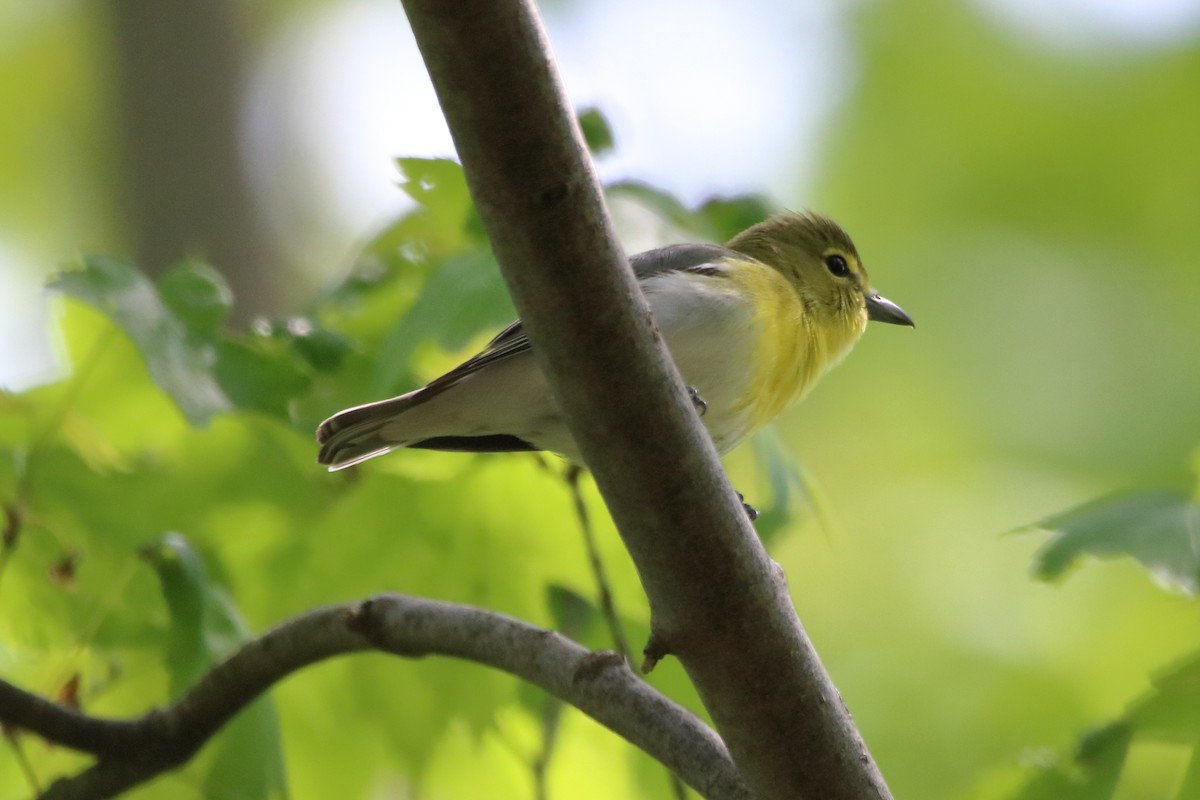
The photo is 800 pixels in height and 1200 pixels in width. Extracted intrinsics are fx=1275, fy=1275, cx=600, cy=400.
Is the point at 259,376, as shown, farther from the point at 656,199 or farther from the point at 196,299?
the point at 656,199

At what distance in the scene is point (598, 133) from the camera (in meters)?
3.11

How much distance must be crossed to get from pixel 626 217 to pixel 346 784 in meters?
1.52

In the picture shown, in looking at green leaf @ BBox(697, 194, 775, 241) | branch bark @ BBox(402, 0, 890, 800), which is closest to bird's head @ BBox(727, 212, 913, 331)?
green leaf @ BBox(697, 194, 775, 241)

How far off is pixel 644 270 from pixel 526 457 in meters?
0.85

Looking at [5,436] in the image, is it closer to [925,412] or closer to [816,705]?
[816,705]

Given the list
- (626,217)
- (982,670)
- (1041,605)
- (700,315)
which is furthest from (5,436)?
(1041,605)

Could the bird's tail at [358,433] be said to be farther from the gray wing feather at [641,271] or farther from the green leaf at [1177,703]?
the green leaf at [1177,703]

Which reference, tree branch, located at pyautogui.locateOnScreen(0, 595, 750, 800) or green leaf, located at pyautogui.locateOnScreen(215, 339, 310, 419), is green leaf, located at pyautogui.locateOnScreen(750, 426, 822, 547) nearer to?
tree branch, located at pyautogui.locateOnScreen(0, 595, 750, 800)

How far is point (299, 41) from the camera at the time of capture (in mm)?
9391

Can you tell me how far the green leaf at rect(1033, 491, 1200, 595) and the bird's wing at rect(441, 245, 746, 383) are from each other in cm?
109

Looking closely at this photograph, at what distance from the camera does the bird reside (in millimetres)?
3146

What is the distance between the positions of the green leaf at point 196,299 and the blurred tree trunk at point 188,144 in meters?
3.18

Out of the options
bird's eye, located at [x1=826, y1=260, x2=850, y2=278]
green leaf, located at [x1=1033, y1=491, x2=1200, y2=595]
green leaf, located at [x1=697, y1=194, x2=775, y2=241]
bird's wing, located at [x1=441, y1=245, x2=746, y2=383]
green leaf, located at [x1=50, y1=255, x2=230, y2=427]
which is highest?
green leaf, located at [x1=50, y1=255, x2=230, y2=427]

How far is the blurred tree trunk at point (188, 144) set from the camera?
6.26 m
